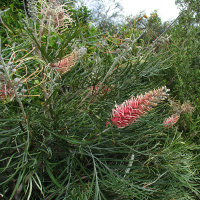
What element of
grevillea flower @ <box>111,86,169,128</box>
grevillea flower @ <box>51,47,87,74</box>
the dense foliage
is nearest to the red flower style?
the dense foliage

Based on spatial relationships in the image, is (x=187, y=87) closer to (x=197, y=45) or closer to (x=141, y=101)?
(x=197, y=45)

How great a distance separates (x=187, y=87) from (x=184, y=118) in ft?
1.32

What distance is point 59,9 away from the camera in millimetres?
882

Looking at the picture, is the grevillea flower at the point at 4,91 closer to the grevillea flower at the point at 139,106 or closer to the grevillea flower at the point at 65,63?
the grevillea flower at the point at 65,63

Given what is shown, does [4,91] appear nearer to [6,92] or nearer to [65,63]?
[6,92]

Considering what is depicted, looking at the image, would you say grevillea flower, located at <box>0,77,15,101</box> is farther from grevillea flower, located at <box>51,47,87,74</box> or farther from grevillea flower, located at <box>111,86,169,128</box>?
grevillea flower, located at <box>111,86,169,128</box>

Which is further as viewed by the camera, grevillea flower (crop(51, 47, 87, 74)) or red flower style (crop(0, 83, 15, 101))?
grevillea flower (crop(51, 47, 87, 74))

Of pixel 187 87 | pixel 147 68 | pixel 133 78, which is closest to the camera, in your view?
pixel 133 78

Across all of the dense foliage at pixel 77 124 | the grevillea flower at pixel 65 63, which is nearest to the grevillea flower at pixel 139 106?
the dense foliage at pixel 77 124

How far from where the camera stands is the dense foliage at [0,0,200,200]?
30.2 inches

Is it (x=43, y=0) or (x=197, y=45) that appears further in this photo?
(x=197, y=45)

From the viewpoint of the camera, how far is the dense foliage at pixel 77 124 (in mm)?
767

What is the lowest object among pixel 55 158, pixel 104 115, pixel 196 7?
pixel 55 158

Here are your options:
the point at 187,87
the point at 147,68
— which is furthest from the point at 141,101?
the point at 187,87
